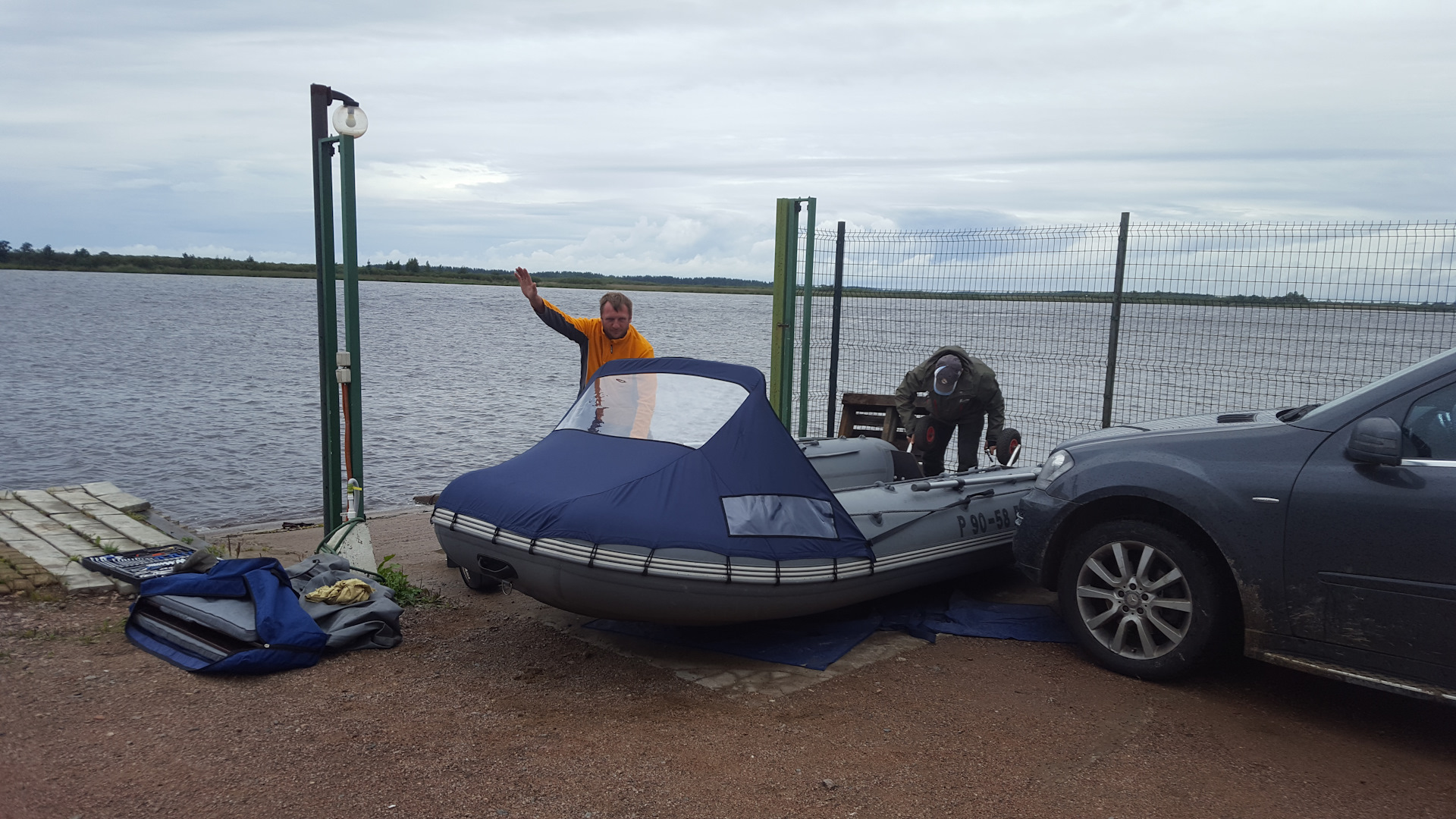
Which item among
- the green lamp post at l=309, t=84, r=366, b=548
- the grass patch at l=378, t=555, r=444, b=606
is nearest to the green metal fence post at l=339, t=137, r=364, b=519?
the green lamp post at l=309, t=84, r=366, b=548

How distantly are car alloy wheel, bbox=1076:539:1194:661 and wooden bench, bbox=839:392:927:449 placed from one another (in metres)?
4.33

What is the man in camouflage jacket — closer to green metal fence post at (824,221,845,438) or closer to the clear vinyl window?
green metal fence post at (824,221,845,438)

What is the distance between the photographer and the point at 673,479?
5059 mm

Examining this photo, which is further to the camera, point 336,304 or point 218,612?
point 336,304

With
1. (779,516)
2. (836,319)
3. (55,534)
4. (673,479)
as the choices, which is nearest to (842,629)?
(779,516)

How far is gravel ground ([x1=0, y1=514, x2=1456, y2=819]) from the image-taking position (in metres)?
3.64

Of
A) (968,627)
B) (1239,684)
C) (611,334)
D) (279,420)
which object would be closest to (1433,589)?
(1239,684)

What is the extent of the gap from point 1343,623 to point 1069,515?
1.31m

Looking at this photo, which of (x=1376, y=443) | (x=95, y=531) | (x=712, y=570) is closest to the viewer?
(x=1376, y=443)

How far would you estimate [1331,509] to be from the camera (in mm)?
4246

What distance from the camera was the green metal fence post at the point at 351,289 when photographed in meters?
6.38

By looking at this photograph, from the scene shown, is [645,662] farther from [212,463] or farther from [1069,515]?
[212,463]

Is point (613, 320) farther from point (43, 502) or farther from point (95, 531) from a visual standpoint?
point (43, 502)

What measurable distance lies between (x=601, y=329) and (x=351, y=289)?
1673 millimetres
